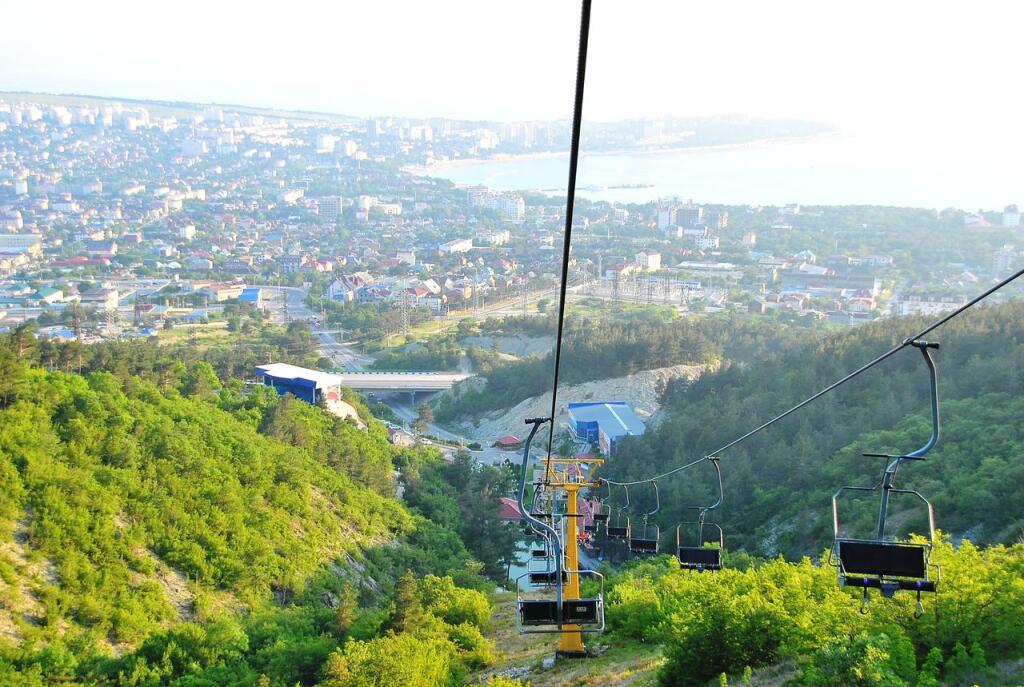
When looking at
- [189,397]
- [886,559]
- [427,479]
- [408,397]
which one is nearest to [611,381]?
[408,397]

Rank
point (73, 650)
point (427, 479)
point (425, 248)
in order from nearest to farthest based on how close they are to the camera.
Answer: point (73, 650)
point (427, 479)
point (425, 248)

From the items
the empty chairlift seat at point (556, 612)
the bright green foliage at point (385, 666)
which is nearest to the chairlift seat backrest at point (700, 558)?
the empty chairlift seat at point (556, 612)

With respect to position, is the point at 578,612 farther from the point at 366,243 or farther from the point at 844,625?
the point at 366,243

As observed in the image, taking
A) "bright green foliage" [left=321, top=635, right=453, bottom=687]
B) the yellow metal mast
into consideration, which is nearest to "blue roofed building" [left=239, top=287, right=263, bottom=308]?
the yellow metal mast

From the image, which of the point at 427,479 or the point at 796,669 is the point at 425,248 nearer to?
the point at 427,479

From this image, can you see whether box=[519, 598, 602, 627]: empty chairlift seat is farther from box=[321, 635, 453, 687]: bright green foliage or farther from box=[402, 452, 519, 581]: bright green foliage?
box=[402, 452, 519, 581]: bright green foliage

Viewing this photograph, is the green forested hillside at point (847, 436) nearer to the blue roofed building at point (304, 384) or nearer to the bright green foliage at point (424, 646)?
the bright green foliage at point (424, 646)
